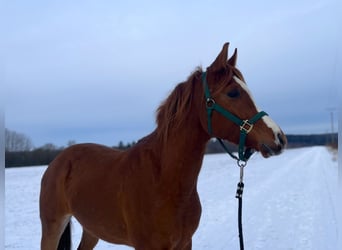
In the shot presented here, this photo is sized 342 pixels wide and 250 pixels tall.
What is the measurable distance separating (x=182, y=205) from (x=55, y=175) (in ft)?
5.62

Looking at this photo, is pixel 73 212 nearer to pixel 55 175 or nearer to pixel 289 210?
pixel 55 175

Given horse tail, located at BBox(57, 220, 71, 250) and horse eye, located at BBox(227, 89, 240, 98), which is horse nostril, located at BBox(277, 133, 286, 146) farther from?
horse tail, located at BBox(57, 220, 71, 250)

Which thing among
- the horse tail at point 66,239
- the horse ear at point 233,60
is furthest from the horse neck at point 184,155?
the horse tail at point 66,239

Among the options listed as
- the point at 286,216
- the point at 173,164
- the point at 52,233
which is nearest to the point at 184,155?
the point at 173,164

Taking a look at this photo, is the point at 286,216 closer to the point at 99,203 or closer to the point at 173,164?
the point at 99,203

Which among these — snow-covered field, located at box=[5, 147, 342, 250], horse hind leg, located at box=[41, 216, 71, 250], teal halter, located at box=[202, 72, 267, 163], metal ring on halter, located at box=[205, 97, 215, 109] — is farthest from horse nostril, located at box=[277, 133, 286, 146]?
snow-covered field, located at box=[5, 147, 342, 250]

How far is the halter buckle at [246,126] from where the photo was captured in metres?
2.43

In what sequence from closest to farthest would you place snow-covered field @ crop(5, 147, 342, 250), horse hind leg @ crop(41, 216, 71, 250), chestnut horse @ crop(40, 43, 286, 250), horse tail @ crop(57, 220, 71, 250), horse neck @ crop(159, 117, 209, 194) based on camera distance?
chestnut horse @ crop(40, 43, 286, 250)
horse neck @ crop(159, 117, 209, 194)
horse hind leg @ crop(41, 216, 71, 250)
horse tail @ crop(57, 220, 71, 250)
snow-covered field @ crop(5, 147, 342, 250)

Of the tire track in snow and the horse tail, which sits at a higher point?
the horse tail

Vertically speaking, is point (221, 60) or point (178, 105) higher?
point (221, 60)

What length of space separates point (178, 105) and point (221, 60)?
44 cm

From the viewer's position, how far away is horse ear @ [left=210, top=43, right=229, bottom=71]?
258cm

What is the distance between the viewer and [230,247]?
5.33 metres

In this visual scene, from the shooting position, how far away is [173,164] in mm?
2719
